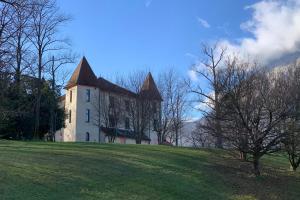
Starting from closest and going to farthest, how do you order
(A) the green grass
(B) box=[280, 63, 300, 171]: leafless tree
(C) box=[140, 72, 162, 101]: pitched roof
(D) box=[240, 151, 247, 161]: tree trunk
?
1. (A) the green grass
2. (B) box=[280, 63, 300, 171]: leafless tree
3. (D) box=[240, 151, 247, 161]: tree trunk
4. (C) box=[140, 72, 162, 101]: pitched roof

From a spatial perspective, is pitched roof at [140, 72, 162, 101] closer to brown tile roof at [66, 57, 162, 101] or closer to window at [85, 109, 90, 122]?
brown tile roof at [66, 57, 162, 101]

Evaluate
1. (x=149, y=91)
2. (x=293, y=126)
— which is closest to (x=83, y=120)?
(x=149, y=91)

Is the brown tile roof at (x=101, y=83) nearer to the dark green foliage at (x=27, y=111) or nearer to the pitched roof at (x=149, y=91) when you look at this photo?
the pitched roof at (x=149, y=91)

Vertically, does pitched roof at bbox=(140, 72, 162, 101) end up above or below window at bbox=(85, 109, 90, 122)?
above

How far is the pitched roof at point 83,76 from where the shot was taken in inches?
2995

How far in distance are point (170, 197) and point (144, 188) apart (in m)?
1.07

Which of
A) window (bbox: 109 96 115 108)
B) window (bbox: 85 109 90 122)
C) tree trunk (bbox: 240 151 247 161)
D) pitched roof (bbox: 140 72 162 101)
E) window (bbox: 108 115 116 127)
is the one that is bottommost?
tree trunk (bbox: 240 151 247 161)

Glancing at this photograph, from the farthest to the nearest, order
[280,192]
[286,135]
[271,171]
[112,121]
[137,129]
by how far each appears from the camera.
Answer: [112,121]
[137,129]
[271,171]
[286,135]
[280,192]

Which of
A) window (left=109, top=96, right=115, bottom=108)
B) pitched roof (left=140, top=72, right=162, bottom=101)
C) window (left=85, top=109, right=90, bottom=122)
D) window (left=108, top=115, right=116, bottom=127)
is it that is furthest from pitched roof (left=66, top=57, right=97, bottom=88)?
pitched roof (left=140, top=72, right=162, bottom=101)

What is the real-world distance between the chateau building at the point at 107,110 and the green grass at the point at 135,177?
35.9 metres

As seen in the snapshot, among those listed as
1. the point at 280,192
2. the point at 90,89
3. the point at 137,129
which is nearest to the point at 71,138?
the point at 90,89

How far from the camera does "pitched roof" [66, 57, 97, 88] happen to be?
76.1m

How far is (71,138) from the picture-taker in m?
74.4

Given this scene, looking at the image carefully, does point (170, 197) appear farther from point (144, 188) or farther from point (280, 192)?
point (280, 192)
